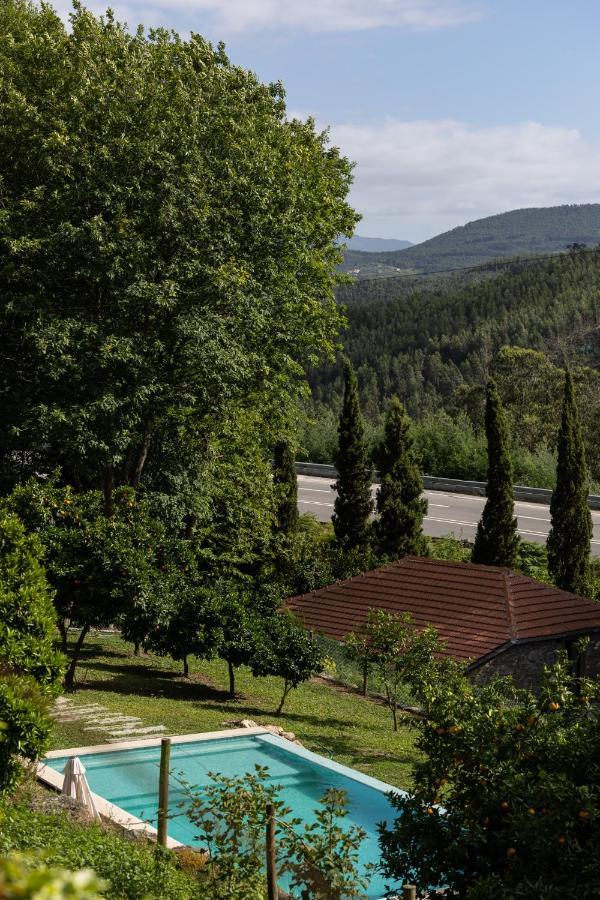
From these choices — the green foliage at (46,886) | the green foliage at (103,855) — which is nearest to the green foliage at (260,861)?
the green foliage at (103,855)

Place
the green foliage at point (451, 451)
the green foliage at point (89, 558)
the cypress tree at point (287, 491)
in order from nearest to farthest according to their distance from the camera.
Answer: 1. the green foliage at point (89, 558)
2. the cypress tree at point (287, 491)
3. the green foliage at point (451, 451)

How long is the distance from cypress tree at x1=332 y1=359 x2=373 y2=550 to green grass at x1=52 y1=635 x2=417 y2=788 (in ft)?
31.8

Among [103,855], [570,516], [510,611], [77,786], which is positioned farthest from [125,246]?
[570,516]

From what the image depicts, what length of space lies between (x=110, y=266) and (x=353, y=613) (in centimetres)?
902

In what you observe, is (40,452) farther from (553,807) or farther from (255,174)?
(553,807)

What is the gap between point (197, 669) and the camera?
67.1 feet

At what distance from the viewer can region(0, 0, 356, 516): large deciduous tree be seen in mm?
17984

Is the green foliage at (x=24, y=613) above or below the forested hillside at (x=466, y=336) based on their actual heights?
below

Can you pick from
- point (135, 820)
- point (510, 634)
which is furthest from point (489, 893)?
point (510, 634)

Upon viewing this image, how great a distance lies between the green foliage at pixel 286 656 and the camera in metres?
16.0

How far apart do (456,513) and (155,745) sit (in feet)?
86.6

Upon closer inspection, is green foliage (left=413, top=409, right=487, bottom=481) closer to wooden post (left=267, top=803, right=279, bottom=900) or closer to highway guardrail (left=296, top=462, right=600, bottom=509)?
highway guardrail (left=296, top=462, right=600, bottom=509)

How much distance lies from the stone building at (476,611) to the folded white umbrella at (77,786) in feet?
30.2

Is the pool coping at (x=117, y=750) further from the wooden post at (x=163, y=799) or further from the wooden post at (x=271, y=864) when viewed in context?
the wooden post at (x=271, y=864)
